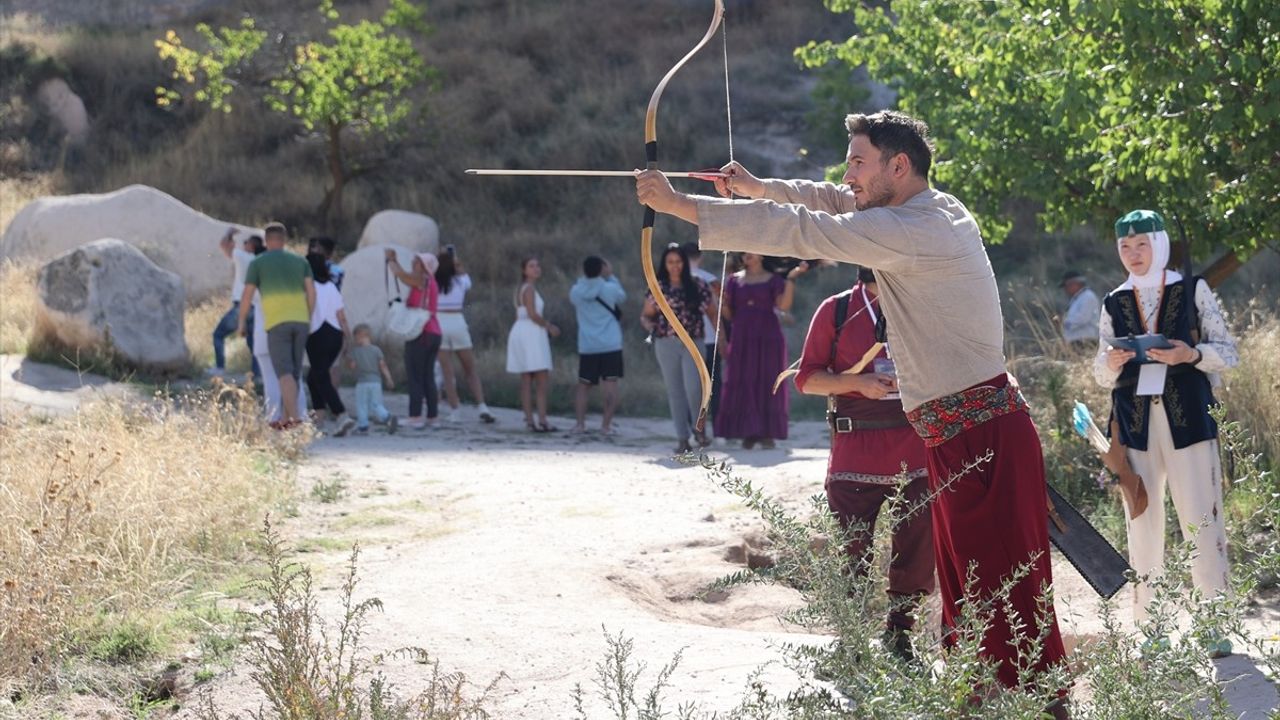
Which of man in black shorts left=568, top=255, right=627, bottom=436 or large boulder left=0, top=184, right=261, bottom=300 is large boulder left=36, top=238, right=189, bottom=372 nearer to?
large boulder left=0, top=184, right=261, bottom=300

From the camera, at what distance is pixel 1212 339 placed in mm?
5926

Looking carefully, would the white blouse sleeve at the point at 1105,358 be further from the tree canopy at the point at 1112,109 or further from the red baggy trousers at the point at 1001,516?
the red baggy trousers at the point at 1001,516

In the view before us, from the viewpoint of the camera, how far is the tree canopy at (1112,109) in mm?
7188

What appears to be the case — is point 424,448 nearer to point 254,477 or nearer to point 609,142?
point 254,477

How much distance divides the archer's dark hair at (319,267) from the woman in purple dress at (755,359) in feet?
11.9

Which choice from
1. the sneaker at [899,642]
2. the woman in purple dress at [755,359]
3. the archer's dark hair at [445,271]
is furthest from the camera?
the archer's dark hair at [445,271]

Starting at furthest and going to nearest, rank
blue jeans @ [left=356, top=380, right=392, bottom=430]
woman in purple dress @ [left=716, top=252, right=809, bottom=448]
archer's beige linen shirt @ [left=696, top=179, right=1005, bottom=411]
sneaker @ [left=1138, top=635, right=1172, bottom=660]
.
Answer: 1. blue jeans @ [left=356, top=380, right=392, bottom=430]
2. woman in purple dress @ [left=716, top=252, right=809, bottom=448]
3. archer's beige linen shirt @ [left=696, top=179, right=1005, bottom=411]
4. sneaker @ [left=1138, top=635, right=1172, bottom=660]

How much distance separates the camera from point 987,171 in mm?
9781

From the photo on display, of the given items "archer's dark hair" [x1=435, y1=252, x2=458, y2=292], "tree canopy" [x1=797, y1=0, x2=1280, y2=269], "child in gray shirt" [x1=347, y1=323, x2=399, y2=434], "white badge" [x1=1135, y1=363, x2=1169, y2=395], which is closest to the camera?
"white badge" [x1=1135, y1=363, x2=1169, y2=395]

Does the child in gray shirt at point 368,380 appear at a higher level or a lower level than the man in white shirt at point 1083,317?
lower

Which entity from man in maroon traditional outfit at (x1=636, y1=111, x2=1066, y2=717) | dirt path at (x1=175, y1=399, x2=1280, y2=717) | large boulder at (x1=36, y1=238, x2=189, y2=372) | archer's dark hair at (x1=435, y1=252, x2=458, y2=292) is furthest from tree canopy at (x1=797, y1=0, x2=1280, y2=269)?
large boulder at (x1=36, y1=238, x2=189, y2=372)

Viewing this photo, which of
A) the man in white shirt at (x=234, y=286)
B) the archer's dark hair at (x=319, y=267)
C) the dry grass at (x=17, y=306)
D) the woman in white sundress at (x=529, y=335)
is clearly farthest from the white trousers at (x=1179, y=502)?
the dry grass at (x=17, y=306)

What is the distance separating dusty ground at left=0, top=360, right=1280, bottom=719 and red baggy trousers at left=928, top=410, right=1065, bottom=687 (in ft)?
0.56

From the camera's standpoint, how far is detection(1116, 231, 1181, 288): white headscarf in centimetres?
596
